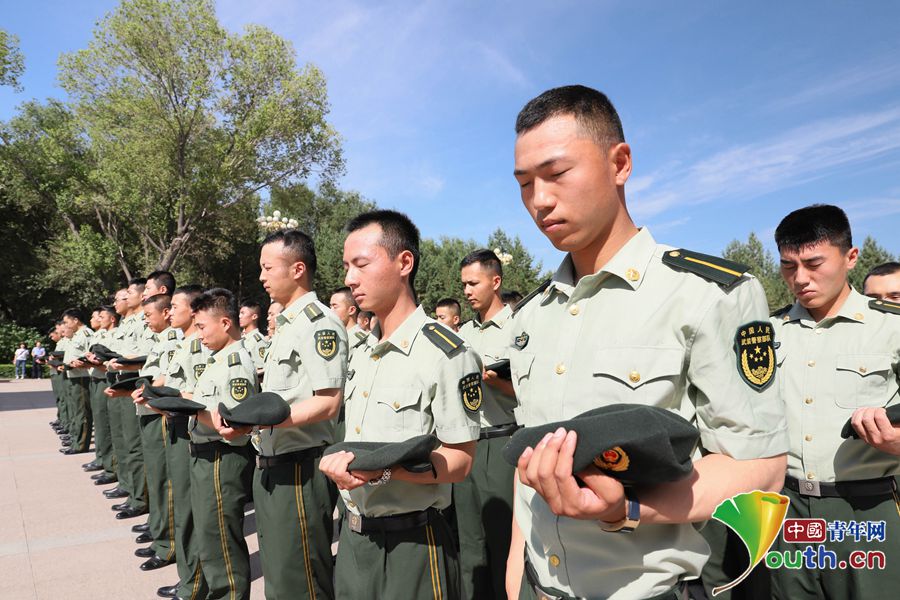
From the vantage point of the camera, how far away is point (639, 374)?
1.33 meters

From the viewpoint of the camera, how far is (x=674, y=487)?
118cm

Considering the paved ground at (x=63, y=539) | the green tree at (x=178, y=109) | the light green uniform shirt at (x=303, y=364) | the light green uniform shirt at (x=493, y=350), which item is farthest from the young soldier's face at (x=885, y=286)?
the green tree at (x=178, y=109)

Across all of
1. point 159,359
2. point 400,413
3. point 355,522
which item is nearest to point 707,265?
point 400,413

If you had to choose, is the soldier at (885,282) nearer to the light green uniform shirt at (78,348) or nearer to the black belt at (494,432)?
the black belt at (494,432)

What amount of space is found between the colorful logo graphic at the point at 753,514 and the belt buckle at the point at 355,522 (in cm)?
155

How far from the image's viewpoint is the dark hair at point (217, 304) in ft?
14.4

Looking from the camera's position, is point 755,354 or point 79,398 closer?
point 755,354

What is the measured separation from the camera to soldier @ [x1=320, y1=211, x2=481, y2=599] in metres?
2.34

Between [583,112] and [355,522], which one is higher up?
[583,112]

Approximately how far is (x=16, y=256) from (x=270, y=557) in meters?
33.2

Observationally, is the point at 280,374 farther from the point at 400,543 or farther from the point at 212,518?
the point at 400,543

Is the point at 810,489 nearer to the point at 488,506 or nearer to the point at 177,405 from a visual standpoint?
the point at 488,506

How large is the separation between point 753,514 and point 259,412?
233 centimetres

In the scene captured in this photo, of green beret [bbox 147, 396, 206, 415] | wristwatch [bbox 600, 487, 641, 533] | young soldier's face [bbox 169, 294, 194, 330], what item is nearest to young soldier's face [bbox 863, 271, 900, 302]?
wristwatch [bbox 600, 487, 641, 533]
